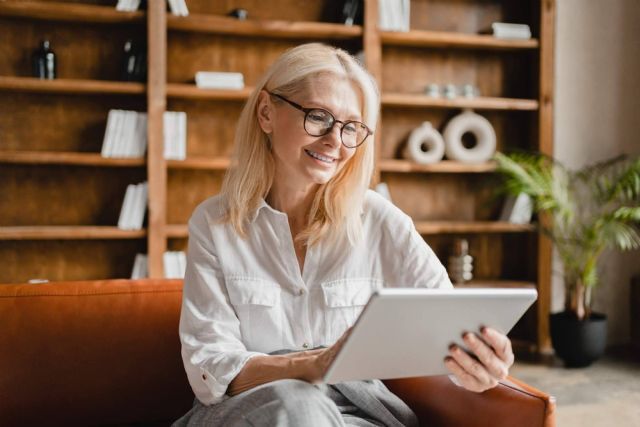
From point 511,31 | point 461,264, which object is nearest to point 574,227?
point 461,264

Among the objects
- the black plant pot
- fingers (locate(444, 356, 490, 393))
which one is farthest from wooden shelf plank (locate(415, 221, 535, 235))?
fingers (locate(444, 356, 490, 393))

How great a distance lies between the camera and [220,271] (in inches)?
56.7

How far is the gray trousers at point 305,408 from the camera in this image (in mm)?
1105

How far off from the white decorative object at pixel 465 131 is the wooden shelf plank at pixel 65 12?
74.6 inches

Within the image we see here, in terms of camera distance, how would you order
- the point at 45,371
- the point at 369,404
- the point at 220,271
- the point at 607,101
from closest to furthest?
the point at 369,404 → the point at 220,271 → the point at 45,371 → the point at 607,101

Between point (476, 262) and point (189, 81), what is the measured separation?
2.12 metres

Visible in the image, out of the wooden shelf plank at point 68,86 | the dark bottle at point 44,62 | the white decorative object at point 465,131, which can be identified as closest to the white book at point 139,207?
the wooden shelf plank at point 68,86

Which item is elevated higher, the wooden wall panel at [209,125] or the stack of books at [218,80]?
the stack of books at [218,80]

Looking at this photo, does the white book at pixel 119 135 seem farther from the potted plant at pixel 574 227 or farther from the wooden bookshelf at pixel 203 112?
the potted plant at pixel 574 227

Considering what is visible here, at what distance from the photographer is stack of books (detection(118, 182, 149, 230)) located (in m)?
3.47

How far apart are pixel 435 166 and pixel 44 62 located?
2.23 meters

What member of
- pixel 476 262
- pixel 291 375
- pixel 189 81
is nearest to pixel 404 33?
pixel 189 81

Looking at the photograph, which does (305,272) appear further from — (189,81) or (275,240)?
(189,81)

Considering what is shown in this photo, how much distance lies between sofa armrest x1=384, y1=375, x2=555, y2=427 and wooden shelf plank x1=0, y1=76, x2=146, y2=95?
2.50 metres
